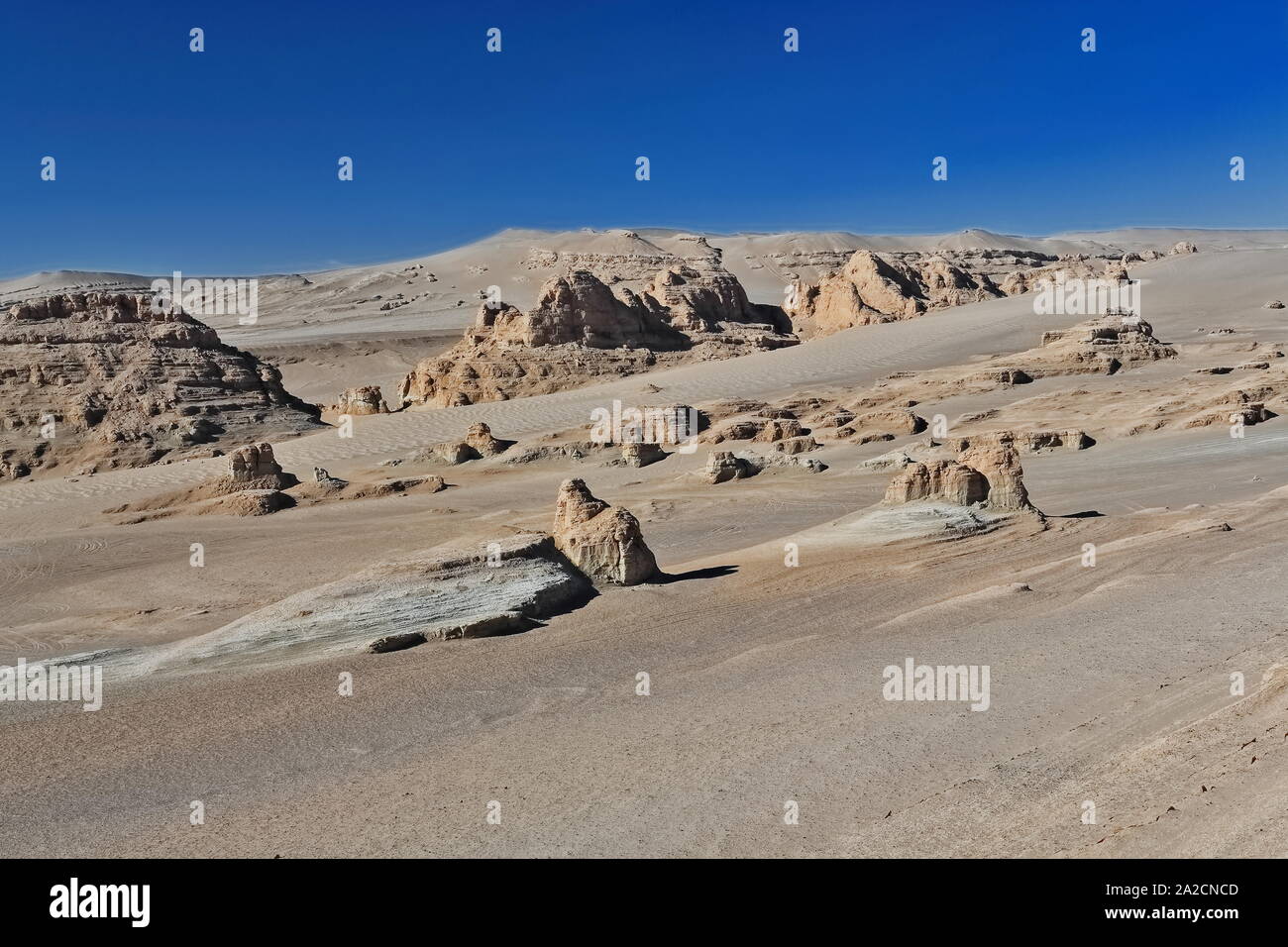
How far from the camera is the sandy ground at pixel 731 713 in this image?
5148 mm

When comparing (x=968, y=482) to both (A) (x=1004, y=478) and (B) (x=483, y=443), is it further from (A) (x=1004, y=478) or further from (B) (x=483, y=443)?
(B) (x=483, y=443)

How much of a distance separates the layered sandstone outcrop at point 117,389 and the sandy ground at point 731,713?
9807 millimetres

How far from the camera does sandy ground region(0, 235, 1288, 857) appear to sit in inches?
203

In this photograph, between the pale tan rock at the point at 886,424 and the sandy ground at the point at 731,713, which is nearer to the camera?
the sandy ground at the point at 731,713

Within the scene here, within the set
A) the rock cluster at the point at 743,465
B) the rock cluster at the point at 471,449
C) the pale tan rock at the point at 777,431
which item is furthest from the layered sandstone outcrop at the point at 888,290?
the rock cluster at the point at 743,465

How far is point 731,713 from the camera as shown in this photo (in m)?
6.92

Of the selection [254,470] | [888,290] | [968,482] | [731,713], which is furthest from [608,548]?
[888,290]

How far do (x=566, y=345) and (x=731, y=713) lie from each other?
1160 inches

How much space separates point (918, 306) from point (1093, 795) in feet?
151

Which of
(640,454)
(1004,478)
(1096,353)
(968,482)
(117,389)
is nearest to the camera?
(968,482)

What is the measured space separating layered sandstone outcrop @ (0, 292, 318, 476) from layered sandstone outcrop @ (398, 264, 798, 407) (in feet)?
20.6

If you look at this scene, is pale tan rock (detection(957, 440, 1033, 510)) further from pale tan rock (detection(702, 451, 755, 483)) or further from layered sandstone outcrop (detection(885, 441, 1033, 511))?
pale tan rock (detection(702, 451, 755, 483))

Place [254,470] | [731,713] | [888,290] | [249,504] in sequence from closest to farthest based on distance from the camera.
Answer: [731,713], [249,504], [254,470], [888,290]

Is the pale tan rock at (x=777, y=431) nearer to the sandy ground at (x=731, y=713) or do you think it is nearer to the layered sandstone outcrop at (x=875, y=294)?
the sandy ground at (x=731, y=713)
